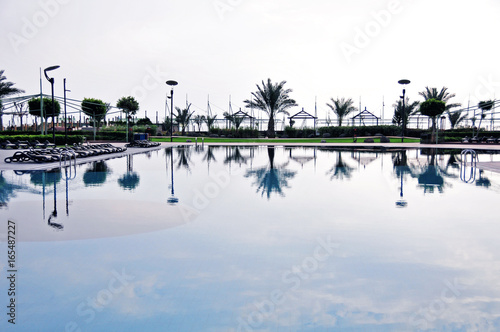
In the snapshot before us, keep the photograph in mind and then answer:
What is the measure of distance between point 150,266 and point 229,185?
733 cm

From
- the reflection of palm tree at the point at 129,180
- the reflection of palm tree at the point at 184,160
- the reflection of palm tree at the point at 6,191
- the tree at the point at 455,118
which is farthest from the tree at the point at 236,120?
the reflection of palm tree at the point at 6,191

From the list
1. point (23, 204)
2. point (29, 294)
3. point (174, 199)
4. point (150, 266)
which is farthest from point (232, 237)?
point (23, 204)

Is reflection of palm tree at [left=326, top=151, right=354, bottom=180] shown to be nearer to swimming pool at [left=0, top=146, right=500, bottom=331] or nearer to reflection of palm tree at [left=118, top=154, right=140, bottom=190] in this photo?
swimming pool at [left=0, top=146, right=500, bottom=331]

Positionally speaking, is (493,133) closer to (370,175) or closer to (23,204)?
(370,175)

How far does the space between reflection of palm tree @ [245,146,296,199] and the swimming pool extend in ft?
2.26

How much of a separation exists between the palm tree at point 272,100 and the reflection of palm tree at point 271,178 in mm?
33150

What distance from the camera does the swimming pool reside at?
3.99 meters

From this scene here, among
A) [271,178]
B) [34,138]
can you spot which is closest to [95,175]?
[271,178]

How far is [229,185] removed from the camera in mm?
12469

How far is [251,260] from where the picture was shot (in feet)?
17.9

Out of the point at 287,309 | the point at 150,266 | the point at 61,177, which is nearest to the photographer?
the point at 287,309

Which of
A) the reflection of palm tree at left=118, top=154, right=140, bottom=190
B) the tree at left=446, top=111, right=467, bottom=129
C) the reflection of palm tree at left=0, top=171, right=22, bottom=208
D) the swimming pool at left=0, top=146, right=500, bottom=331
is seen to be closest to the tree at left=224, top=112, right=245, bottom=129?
the tree at left=446, top=111, right=467, bottom=129

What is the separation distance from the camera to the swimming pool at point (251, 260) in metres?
3.99

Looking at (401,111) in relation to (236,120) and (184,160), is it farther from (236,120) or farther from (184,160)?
(184,160)
